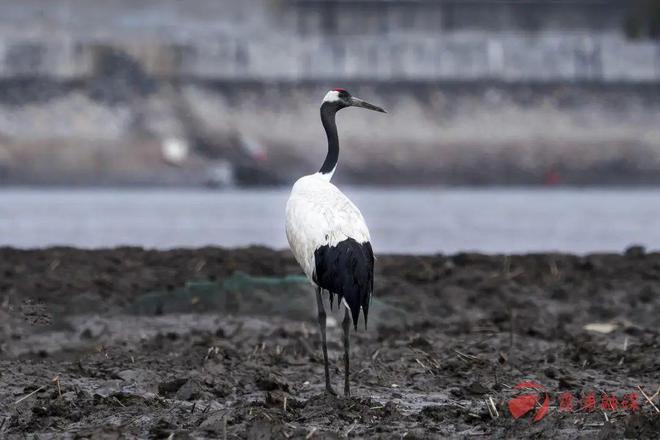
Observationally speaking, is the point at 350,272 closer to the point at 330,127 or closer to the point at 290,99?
the point at 330,127

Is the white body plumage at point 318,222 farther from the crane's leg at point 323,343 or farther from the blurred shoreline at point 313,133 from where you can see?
the blurred shoreline at point 313,133

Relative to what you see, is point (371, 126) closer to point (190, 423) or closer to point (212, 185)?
point (212, 185)

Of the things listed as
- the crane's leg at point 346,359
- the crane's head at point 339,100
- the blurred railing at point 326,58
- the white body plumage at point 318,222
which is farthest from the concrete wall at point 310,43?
the crane's leg at point 346,359

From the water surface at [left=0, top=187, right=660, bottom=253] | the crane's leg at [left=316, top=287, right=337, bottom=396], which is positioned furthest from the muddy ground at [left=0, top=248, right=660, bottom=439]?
the water surface at [left=0, top=187, right=660, bottom=253]

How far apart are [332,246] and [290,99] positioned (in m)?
49.2

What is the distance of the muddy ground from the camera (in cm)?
723

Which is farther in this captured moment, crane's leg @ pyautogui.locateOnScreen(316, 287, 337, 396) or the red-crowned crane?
crane's leg @ pyautogui.locateOnScreen(316, 287, 337, 396)

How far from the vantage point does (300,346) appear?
34.0ft

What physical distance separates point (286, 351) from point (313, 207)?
1.93 metres

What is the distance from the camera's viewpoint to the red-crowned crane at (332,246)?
8.12 metres

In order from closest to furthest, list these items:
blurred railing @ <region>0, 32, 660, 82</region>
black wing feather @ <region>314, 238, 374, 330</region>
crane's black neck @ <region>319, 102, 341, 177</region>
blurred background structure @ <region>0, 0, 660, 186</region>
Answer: black wing feather @ <region>314, 238, 374, 330</region>, crane's black neck @ <region>319, 102, 341, 177</region>, blurred background structure @ <region>0, 0, 660, 186</region>, blurred railing @ <region>0, 32, 660, 82</region>

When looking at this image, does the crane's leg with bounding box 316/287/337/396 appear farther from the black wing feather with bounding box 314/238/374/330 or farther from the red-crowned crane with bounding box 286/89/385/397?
the black wing feather with bounding box 314/238/374/330

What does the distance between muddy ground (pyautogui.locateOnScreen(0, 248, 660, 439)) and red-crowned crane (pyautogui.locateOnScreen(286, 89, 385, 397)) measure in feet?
1.84

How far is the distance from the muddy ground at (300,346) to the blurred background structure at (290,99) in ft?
126
